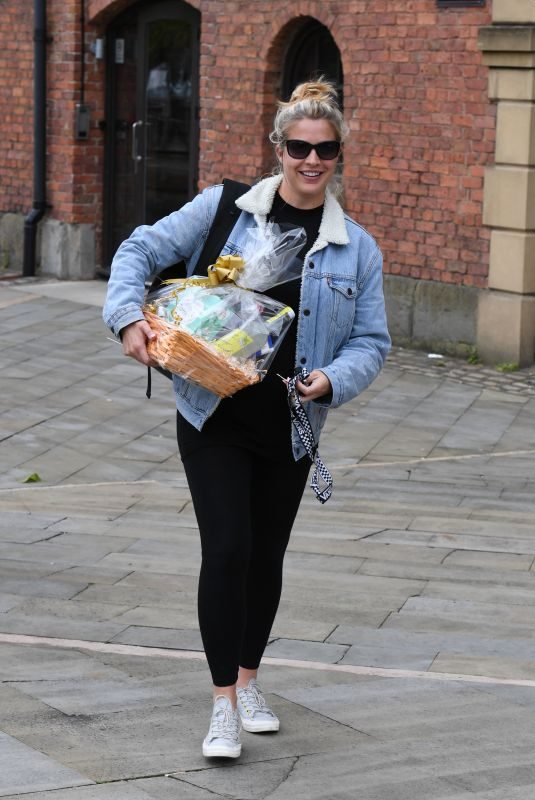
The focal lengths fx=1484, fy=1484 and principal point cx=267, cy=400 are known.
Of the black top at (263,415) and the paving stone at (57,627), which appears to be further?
the paving stone at (57,627)

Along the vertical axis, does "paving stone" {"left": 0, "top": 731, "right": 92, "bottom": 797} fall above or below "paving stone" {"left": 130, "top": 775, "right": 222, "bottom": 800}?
above

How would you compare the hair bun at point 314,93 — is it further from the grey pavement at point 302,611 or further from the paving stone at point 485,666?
the paving stone at point 485,666

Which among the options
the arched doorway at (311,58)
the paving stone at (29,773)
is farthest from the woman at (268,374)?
the arched doorway at (311,58)

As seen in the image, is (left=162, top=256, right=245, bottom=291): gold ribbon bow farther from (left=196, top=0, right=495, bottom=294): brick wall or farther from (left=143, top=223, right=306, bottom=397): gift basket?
(left=196, top=0, right=495, bottom=294): brick wall

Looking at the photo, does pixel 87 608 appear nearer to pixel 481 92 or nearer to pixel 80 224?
pixel 481 92

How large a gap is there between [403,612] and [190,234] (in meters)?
1.92

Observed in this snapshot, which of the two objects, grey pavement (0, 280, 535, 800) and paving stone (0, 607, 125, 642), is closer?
grey pavement (0, 280, 535, 800)

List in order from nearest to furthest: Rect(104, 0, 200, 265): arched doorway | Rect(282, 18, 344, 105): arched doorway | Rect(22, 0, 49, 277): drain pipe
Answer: Rect(282, 18, 344, 105): arched doorway, Rect(104, 0, 200, 265): arched doorway, Rect(22, 0, 49, 277): drain pipe

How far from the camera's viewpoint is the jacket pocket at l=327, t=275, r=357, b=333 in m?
4.11

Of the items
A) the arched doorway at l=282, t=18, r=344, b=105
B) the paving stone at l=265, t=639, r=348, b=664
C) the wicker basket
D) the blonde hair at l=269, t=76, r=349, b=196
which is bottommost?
the paving stone at l=265, t=639, r=348, b=664

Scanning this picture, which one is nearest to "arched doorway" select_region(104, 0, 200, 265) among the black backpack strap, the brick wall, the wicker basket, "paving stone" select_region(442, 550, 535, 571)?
the brick wall

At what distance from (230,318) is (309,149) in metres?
0.52

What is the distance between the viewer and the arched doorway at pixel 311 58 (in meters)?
12.3

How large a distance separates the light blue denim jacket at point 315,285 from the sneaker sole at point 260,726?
761mm
